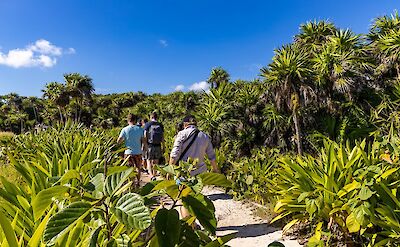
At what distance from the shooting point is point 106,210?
3.10ft

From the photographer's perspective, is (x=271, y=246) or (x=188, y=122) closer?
(x=271, y=246)

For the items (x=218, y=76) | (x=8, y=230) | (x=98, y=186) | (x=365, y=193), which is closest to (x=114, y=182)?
(x=98, y=186)

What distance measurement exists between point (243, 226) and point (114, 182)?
16.8 feet

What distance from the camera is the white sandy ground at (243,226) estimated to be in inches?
196

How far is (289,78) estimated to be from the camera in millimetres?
12688

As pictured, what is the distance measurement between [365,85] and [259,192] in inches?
350

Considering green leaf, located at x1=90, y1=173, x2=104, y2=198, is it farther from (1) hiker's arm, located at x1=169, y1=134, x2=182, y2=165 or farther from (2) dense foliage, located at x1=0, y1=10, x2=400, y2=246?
(1) hiker's arm, located at x1=169, y1=134, x2=182, y2=165

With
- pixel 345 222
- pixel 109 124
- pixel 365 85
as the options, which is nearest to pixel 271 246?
pixel 345 222

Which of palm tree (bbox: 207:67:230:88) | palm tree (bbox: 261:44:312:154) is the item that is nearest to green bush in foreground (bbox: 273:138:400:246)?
palm tree (bbox: 261:44:312:154)

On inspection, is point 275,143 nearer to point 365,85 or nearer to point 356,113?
point 356,113

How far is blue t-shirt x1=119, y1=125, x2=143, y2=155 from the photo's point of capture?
26.3ft

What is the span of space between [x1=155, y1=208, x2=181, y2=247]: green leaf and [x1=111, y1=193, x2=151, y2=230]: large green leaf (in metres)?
0.13

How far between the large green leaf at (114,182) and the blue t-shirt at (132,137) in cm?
710

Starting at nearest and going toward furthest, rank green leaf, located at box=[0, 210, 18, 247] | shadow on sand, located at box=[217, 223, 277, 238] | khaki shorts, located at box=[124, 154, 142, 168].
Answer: green leaf, located at box=[0, 210, 18, 247], shadow on sand, located at box=[217, 223, 277, 238], khaki shorts, located at box=[124, 154, 142, 168]
